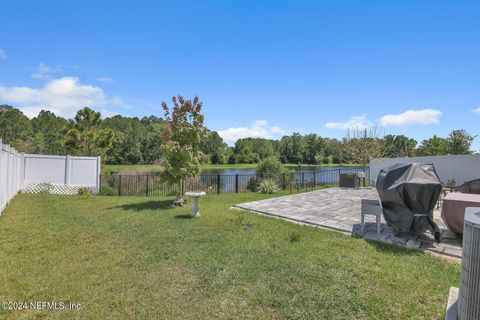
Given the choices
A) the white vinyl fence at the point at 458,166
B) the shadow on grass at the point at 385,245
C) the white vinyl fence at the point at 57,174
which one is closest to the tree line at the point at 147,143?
the white vinyl fence at the point at 57,174

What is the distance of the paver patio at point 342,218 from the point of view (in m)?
4.17

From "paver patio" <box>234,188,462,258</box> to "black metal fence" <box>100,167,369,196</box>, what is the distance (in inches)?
131

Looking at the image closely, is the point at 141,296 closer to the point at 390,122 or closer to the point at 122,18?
the point at 122,18

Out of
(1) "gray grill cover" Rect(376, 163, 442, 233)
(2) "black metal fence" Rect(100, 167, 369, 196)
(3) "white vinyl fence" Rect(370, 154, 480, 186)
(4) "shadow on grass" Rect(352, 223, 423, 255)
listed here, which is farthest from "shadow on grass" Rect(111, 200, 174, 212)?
(3) "white vinyl fence" Rect(370, 154, 480, 186)

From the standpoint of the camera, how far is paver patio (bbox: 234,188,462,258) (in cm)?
417

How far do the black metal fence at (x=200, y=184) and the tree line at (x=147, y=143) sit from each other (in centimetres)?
164

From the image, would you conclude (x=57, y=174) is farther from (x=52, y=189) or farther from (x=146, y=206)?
(x=146, y=206)

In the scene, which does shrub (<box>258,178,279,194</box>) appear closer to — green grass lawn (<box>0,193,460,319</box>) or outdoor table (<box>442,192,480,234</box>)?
green grass lawn (<box>0,193,460,319</box>)

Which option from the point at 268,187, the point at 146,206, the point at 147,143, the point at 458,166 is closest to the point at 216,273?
the point at 146,206

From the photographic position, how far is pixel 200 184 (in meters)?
12.3

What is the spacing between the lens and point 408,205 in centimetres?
436

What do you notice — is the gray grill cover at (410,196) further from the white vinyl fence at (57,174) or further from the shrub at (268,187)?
the white vinyl fence at (57,174)

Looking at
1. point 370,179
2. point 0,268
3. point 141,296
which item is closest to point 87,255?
point 0,268

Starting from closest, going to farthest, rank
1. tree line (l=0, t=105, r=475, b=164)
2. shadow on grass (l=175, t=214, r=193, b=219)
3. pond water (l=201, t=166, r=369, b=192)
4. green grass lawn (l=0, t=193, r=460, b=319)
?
1. green grass lawn (l=0, t=193, r=460, b=319)
2. shadow on grass (l=175, t=214, r=193, b=219)
3. pond water (l=201, t=166, r=369, b=192)
4. tree line (l=0, t=105, r=475, b=164)
